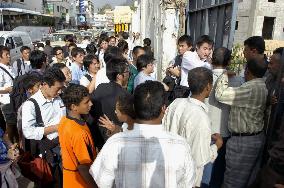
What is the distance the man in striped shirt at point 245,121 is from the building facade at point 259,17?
Result: 24.9 meters

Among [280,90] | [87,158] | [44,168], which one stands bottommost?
[44,168]

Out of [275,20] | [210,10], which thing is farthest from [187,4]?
[275,20]

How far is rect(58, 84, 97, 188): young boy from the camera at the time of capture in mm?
2287

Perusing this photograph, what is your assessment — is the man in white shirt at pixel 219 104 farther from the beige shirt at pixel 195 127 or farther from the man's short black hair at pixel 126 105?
the man's short black hair at pixel 126 105

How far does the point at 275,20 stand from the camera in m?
27.1

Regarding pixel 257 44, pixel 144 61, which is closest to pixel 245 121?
pixel 257 44

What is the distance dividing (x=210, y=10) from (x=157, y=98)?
3762 millimetres

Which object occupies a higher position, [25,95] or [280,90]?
[280,90]

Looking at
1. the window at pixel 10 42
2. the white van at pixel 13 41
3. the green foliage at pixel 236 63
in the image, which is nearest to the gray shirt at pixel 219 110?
the green foliage at pixel 236 63

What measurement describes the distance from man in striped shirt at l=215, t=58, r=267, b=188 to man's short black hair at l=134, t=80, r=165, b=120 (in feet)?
4.60

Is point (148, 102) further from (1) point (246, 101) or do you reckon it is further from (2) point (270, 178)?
(1) point (246, 101)

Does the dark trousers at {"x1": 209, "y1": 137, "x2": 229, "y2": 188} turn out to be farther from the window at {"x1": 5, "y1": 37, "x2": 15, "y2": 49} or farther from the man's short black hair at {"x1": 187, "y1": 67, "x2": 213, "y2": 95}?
the window at {"x1": 5, "y1": 37, "x2": 15, "y2": 49}

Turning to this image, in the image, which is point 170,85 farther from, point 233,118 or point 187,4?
point 187,4

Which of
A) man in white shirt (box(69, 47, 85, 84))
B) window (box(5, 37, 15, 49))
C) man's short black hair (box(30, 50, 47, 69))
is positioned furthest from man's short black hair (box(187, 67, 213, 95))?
window (box(5, 37, 15, 49))
